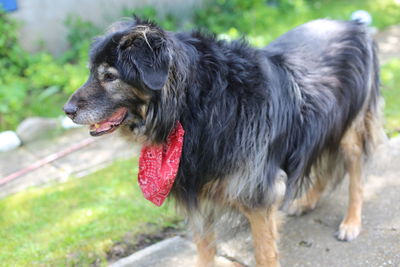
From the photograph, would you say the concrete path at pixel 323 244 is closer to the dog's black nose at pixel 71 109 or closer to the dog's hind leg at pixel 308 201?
the dog's hind leg at pixel 308 201

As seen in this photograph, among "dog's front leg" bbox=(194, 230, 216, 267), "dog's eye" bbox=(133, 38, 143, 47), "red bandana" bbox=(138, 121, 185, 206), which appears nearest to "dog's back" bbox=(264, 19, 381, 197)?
"dog's front leg" bbox=(194, 230, 216, 267)

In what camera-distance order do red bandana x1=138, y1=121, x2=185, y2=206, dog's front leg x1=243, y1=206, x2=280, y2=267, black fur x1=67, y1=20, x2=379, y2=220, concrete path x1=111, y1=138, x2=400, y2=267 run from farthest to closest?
1. concrete path x1=111, y1=138, x2=400, y2=267
2. dog's front leg x1=243, y1=206, x2=280, y2=267
3. red bandana x1=138, y1=121, x2=185, y2=206
4. black fur x1=67, y1=20, x2=379, y2=220

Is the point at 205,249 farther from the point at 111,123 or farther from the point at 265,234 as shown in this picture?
the point at 111,123

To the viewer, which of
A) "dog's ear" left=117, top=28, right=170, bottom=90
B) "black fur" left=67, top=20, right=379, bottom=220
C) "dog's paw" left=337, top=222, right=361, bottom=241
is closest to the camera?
"dog's ear" left=117, top=28, right=170, bottom=90

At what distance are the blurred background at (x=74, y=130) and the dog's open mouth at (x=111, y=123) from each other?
34 cm

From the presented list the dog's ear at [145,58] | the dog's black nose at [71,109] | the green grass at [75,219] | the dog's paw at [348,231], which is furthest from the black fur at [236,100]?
the green grass at [75,219]

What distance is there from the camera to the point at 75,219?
150 inches

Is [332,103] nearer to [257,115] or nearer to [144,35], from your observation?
[257,115]

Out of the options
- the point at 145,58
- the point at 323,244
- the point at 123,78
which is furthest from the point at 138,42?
the point at 323,244

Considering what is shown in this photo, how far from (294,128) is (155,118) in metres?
0.93

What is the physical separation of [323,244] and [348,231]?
204 mm

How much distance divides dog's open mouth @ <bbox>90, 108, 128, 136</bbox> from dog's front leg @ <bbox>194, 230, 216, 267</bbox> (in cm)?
100

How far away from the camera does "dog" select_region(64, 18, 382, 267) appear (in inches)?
97.5

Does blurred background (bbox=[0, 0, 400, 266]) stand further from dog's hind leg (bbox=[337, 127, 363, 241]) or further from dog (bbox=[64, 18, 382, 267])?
dog's hind leg (bbox=[337, 127, 363, 241])
